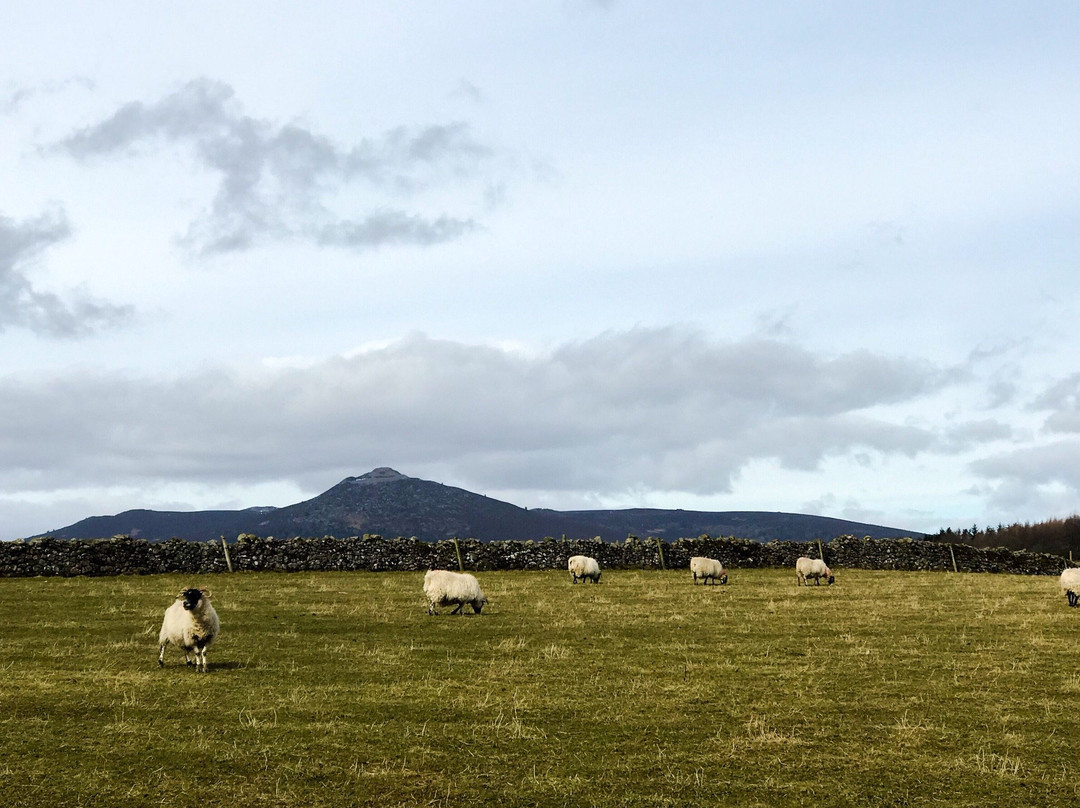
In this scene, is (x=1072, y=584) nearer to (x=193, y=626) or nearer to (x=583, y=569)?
(x=583, y=569)

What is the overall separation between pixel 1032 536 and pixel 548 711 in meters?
Result: 111

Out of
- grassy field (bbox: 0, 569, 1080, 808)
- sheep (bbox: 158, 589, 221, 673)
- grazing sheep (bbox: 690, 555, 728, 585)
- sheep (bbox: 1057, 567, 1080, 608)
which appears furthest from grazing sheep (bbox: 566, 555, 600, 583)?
sheep (bbox: 158, 589, 221, 673)

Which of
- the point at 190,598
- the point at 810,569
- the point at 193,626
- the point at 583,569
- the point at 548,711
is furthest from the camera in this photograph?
the point at 583,569

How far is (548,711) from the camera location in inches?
558

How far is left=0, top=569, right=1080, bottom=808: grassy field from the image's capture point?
10727 mm

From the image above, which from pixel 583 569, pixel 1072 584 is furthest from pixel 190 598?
pixel 1072 584

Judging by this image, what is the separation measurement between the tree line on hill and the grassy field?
8666 cm

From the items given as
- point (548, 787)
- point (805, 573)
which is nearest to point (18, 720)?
point (548, 787)

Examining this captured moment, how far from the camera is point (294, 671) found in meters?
17.3

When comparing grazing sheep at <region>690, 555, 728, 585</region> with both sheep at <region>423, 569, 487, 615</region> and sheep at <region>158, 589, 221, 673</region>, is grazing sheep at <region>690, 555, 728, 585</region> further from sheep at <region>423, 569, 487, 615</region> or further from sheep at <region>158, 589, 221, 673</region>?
sheep at <region>158, 589, 221, 673</region>

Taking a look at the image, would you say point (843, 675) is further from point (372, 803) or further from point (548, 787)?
point (372, 803)

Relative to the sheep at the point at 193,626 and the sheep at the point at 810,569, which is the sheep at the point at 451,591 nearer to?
the sheep at the point at 193,626

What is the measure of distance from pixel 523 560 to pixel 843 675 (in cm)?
3251

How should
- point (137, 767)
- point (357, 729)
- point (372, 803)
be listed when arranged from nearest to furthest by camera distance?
point (372, 803)
point (137, 767)
point (357, 729)
